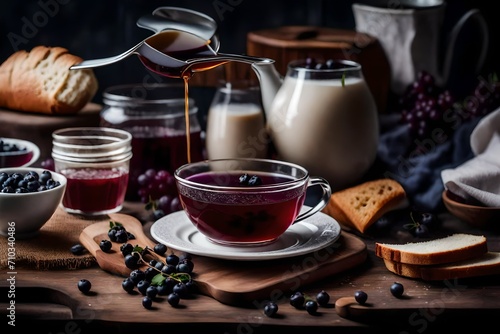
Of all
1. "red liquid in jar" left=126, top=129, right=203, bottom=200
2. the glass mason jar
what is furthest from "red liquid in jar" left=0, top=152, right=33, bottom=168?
the glass mason jar

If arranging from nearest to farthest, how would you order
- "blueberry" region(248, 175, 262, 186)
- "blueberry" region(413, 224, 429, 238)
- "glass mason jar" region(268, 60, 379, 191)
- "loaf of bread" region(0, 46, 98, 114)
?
"blueberry" region(248, 175, 262, 186), "blueberry" region(413, 224, 429, 238), "glass mason jar" region(268, 60, 379, 191), "loaf of bread" region(0, 46, 98, 114)

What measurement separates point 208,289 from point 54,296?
0.28 m

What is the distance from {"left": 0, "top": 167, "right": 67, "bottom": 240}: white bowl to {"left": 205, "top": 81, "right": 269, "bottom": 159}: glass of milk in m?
0.45

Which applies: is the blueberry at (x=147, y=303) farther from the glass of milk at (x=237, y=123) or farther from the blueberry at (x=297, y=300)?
the glass of milk at (x=237, y=123)

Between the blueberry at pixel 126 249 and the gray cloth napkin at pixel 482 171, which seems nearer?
the blueberry at pixel 126 249

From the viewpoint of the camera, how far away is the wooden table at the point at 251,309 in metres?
1.27

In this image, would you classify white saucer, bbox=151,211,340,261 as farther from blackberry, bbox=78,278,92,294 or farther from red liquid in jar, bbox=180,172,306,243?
blackberry, bbox=78,278,92,294

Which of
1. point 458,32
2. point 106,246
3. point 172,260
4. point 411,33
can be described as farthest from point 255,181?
point 458,32

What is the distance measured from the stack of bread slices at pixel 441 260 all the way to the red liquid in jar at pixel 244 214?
19cm

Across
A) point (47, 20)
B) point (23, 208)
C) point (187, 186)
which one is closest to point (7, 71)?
point (47, 20)

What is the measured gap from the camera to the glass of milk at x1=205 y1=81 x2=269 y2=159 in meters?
1.93

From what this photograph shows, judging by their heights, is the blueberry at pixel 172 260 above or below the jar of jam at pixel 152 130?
below

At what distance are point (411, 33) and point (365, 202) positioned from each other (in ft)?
2.36

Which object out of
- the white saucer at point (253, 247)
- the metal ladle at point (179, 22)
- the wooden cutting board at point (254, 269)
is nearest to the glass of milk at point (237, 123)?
the metal ladle at point (179, 22)
